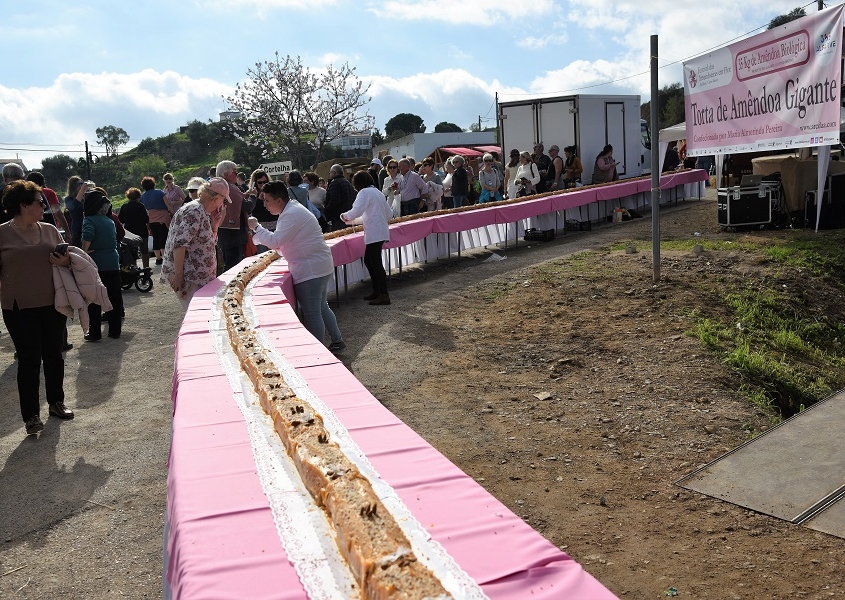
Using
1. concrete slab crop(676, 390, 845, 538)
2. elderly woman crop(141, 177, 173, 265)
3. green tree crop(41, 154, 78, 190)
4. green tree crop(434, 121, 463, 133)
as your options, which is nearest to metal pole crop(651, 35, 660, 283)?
concrete slab crop(676, 390, 845, 538)

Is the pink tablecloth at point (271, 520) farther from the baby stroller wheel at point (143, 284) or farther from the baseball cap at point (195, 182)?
the baby stroller wheel at point (143, 284)

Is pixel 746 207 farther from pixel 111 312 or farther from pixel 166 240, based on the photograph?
pixel 111 312

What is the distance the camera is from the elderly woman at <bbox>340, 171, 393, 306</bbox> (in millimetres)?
8805

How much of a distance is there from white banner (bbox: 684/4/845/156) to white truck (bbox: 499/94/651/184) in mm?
5585

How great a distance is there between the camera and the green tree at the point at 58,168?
8331 cm

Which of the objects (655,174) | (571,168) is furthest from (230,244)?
(571,168)

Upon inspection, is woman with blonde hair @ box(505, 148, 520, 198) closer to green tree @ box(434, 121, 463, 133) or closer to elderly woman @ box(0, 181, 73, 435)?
elderly woman @ box(0, 181, 73, 435)

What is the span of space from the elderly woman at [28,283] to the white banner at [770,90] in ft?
30.2

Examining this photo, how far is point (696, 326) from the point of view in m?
7.52

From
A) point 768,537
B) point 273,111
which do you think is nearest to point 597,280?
point 768,537

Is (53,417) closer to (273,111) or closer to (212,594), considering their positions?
(212,594)

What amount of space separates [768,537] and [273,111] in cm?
3740

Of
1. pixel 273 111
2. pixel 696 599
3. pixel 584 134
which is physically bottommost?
pixel 696 599

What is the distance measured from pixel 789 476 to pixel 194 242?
468cm
